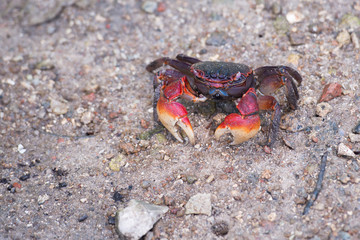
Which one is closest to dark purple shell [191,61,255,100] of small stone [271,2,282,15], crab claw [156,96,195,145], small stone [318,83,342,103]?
crab claw [156,96,195,145]

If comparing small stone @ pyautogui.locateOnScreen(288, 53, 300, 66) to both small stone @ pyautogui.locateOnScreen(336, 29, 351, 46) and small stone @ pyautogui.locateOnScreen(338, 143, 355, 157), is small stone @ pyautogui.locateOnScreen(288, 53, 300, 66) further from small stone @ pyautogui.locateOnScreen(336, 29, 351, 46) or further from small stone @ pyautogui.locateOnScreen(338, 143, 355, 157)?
small stone @ pyautogui.locateOnScreen(338, 143, 355, 157)

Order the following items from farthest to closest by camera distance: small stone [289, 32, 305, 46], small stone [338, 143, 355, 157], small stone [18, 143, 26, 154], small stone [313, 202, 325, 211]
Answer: small stone [289, 32, 305, 46], small stone [18, 143, 26, 154], small stone [338, 143, 355, 157], small stone [313, 202, 325, 211]

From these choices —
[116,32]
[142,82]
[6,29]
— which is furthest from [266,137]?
[6,29]

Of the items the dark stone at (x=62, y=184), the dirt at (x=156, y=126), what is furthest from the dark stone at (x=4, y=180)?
the dark stone at (x=62, y=184)

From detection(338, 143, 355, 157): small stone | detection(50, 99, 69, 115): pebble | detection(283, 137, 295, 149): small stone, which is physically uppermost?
detection(338, 143, 355, 157): small stone

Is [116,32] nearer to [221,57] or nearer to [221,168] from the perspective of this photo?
[221,57]

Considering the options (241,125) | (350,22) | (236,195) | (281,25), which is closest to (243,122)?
(241,125)
